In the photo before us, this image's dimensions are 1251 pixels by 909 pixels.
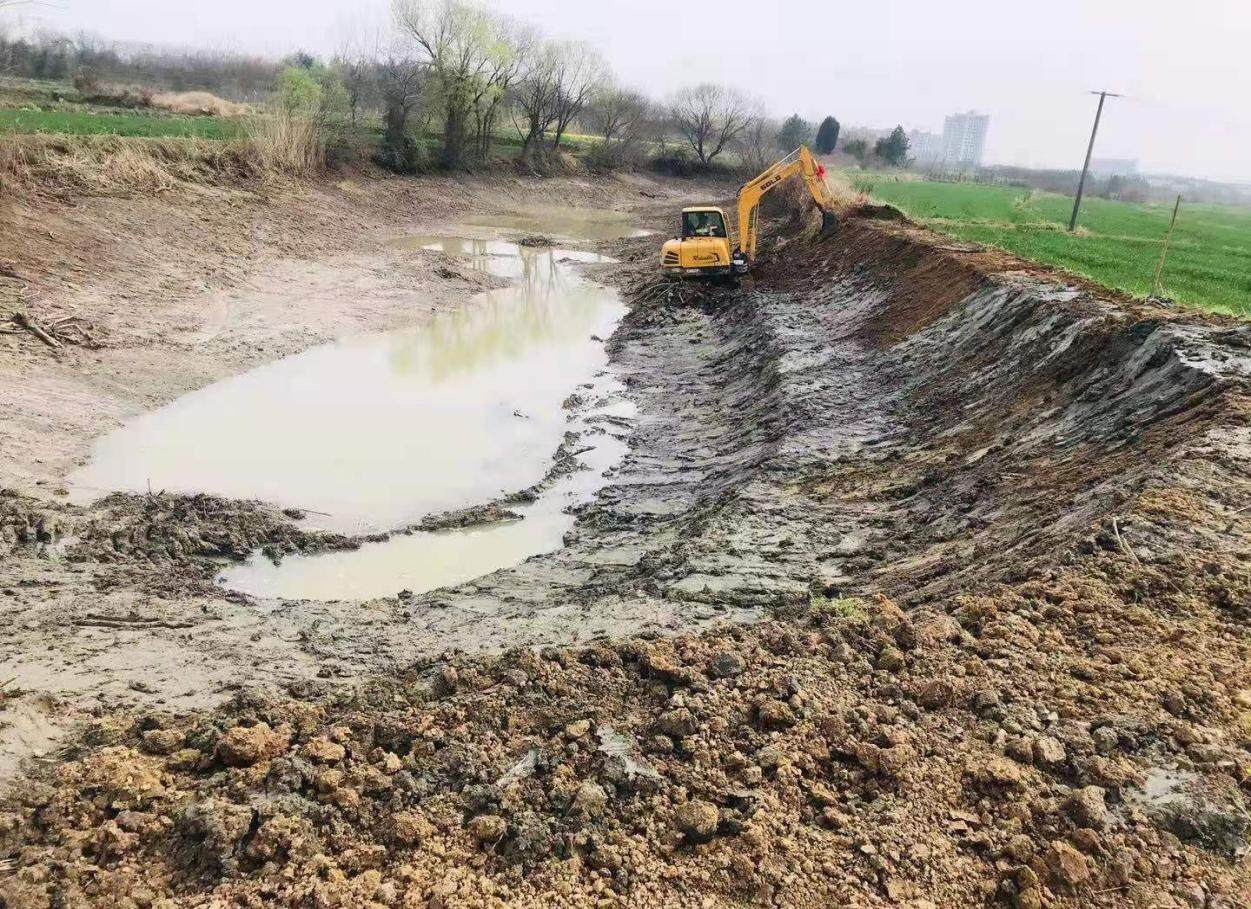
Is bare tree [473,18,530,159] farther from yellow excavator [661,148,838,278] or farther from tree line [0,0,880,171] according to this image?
yellow excavator [661,148,838,278]

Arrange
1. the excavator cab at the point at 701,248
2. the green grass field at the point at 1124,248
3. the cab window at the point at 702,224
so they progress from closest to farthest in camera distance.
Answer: the green grass field at the point at 1124,248
the excavator cab at the point at 701,248
the cab window at the point at 702,224

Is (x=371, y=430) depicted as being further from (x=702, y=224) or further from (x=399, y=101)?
(x=399, y=101)

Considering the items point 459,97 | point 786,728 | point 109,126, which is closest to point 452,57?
point 459,97

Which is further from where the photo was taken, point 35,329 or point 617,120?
point 617,120

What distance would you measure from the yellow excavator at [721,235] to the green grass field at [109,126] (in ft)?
62.2

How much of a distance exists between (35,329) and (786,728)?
14.7 meters

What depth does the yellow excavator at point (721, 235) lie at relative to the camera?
2078cm

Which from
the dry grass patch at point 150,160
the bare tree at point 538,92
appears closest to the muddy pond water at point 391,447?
the dry grass patch at point 150,160

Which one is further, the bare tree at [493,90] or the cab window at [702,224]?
the bare tree at [493,90]

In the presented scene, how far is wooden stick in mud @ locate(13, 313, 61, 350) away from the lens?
44.3 ft

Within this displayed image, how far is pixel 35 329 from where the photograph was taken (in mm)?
13539

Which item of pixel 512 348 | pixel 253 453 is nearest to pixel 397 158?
pixel 512 348

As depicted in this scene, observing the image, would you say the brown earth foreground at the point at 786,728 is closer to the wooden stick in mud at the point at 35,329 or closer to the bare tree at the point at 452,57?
the wooden stick in mud at the point at 35,329

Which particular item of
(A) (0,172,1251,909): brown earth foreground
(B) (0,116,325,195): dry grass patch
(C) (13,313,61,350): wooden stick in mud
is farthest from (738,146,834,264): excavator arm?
(B) (0,116,325,195): dry grass patch
